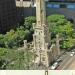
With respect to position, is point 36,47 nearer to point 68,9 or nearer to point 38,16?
point 38,16

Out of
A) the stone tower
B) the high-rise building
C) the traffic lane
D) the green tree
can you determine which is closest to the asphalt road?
the traffic lane

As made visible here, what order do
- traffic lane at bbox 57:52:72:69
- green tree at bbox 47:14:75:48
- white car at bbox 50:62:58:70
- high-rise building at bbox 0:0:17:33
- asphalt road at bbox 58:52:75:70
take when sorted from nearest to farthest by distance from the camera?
white car at bbox 50:62:58:70, asphalt road at bbox 58:52:75:70, traffic lane at bbox 57:52:72:69, green tree at bbox 47:14:75:48, high-rise building at bbox 0:0:17:33

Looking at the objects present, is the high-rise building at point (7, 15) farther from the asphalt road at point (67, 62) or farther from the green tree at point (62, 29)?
the asphalt road at point (67, 62)

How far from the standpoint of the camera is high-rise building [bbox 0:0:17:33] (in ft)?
107

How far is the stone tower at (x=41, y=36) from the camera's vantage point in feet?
75.2

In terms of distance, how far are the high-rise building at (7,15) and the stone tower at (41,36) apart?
8980 millimetres

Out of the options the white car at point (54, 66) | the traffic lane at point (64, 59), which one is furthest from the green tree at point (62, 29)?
the white car at point (54, 66)

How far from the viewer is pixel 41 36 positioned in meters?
23.5

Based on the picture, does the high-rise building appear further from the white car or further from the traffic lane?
the white car

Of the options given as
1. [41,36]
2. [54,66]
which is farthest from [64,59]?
[41,36]

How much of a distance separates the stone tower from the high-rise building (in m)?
8.98

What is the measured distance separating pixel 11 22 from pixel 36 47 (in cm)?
1069

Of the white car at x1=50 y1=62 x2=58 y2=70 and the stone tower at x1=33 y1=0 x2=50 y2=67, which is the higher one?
the stone tower at x1=33 y1=0 x2=50 y2=67

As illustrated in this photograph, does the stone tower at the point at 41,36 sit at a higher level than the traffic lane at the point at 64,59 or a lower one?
higher
